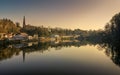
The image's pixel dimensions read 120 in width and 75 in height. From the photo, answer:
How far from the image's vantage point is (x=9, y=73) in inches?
476

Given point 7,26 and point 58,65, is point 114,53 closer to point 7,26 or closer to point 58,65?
point 58,65

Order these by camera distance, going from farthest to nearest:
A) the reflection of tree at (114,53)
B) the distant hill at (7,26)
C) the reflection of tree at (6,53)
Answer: the distant hill at (7,26)
the reflection of tree at (6,53)
the reflection of tree at (114,53)

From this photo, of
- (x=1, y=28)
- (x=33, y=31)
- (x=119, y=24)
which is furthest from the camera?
(x=33, y=31)

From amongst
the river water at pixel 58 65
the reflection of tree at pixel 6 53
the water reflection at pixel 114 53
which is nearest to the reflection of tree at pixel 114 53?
the water reflection at pixel 114 53

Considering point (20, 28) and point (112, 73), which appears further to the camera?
point (20, 28)

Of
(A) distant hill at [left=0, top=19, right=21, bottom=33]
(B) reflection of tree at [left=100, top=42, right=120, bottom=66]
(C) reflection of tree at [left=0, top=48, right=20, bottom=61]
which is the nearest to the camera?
(B) reflection of tree at [left=100, top=42, right=120, bottom=66]

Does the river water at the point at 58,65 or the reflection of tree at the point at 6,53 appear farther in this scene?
the reflection of tree at the point at 6,53

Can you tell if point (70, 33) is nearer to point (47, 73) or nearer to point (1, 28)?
point (1, 28)

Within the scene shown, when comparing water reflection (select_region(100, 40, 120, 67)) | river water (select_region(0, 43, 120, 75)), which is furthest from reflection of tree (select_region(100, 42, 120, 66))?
river water (select_region(0, 43, 120, 75))

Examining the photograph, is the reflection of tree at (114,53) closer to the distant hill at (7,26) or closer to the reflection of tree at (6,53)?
the reflection of tree at (6,53)

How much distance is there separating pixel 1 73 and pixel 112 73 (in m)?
5.82

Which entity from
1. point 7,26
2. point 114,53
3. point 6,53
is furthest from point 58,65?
point 7,26

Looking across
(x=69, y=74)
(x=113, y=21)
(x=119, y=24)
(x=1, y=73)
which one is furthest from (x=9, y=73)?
(x=113, y=21)

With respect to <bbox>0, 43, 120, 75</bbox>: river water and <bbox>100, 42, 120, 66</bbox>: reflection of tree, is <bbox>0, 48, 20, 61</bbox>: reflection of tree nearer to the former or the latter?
<bbox>0, 43, 120, 75</bbox>: river water
